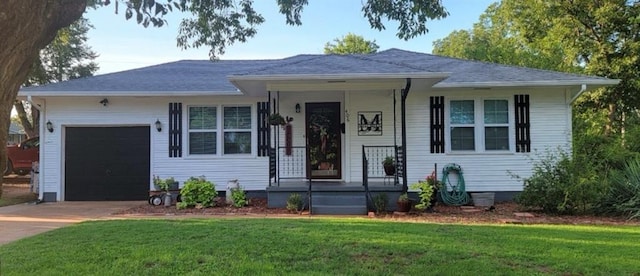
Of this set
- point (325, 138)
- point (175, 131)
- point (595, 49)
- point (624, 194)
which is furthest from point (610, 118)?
point (175, 131)

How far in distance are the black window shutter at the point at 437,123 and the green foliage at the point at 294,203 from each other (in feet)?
12.3

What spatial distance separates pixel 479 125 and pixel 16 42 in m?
9.97

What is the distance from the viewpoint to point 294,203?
354 inches

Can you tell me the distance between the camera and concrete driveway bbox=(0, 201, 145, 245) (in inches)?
273

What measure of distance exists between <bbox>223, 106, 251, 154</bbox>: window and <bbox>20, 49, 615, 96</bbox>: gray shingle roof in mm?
647

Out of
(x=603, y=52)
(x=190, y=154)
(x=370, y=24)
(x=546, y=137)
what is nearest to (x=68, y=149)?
(x=190, y=154)

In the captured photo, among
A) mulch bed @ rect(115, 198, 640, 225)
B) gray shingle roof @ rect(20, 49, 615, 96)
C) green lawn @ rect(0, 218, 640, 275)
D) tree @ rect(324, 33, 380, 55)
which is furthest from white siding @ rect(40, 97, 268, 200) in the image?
tree @ rect(324, 33, 380, 55)

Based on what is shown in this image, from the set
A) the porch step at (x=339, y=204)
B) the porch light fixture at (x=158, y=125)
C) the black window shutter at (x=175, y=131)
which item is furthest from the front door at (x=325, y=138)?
the porch light fixture at (x=158, y=125)

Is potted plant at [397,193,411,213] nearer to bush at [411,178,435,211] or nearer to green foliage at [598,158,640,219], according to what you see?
bush at [411,178,435,211]

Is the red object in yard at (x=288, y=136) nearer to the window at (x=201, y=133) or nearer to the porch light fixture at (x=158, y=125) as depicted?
the window at (x=201, y=133)

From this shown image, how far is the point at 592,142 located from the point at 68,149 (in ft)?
44.2

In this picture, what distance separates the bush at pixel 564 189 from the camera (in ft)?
27.7

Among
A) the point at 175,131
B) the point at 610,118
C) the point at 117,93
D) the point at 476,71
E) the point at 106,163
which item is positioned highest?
the point at 476,71

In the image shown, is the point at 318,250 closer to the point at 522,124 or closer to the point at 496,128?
the point at 496,128
